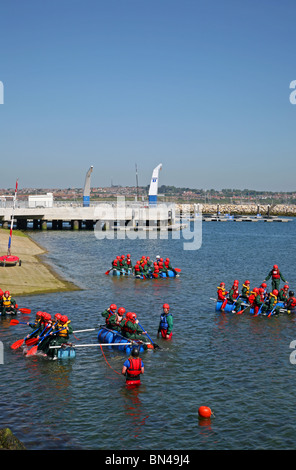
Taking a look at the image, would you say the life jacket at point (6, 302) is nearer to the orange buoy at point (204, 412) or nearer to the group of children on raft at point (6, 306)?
the group of children on raft at point (6, 306)

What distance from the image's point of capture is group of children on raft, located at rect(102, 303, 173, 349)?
23.2 metres

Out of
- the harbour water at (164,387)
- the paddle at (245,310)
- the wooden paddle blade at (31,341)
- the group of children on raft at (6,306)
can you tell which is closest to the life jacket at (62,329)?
the harbour water at (164,387)

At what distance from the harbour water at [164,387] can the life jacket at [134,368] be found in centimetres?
59

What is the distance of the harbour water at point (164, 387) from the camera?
51.4 ft

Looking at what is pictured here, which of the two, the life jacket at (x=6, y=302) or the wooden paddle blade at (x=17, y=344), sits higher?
the life jacket at (x=6, y=302)

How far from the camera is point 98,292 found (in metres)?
38.7

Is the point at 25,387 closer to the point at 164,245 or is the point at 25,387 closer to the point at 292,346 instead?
the point at 292,346

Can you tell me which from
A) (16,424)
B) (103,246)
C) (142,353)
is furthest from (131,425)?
(103,246)

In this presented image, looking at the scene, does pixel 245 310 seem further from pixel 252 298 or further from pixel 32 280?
pixel 32 280

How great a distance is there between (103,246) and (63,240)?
29.4 feet

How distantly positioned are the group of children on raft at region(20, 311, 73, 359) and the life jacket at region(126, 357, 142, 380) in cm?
449

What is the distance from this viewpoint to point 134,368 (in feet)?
62.5

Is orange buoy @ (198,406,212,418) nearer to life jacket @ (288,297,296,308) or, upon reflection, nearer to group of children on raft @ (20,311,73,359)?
group of children on raft @ (20,311,73,359)

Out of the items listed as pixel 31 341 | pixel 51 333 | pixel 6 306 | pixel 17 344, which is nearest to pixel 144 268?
pixel 6 306
